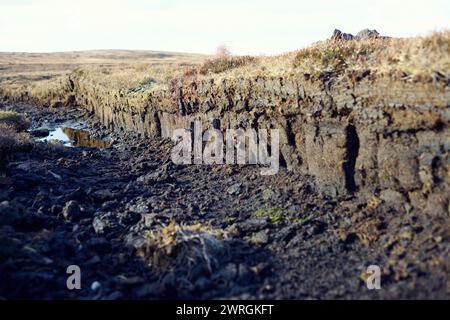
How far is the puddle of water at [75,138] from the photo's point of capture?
23594 mm

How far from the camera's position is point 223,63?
18.9 meters

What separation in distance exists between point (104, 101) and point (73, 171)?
42.4 ft

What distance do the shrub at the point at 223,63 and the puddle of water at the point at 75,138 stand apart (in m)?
7.31

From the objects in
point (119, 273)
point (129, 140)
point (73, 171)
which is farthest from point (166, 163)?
point (119, 273)

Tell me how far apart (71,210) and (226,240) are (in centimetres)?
440

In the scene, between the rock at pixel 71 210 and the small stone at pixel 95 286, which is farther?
the rock at pixel 71 210

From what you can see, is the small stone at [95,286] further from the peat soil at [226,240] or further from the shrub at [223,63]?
the shrub at [223,63]

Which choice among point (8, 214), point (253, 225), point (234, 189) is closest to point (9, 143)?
point (8, 214)

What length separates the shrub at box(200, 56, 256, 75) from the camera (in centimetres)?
1832

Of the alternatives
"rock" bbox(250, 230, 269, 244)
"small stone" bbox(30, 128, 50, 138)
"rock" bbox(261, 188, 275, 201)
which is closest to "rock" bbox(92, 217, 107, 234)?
"rock" bbox(250, 230, 269, 244)

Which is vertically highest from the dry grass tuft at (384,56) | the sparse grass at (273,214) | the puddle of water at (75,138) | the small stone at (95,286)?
the dry grass tuft at (384,56)

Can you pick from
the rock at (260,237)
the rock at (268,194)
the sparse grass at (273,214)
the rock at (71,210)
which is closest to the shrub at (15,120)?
the rock at (71,210)

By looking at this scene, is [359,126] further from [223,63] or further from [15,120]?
[15,120]
